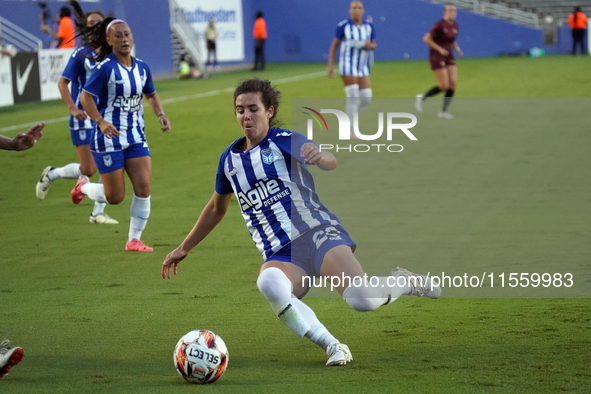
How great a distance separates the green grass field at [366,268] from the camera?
408 cm

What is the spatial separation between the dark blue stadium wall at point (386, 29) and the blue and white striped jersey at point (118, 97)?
109 ft

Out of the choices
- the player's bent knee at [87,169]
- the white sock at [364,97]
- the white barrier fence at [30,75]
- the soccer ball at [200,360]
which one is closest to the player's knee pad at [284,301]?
the soccer ball at [200,360]

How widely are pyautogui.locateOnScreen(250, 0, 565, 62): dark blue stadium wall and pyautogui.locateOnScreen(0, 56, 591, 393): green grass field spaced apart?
25.2m

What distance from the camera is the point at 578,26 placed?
3478 cm

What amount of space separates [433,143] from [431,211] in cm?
507

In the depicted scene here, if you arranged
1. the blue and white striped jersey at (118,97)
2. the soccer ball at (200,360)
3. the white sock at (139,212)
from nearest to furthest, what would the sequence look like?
the soccer ball at (200,360), the blue and white striped jersey at (118,97), the white sock at (139,212)

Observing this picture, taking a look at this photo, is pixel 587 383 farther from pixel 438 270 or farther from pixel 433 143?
pixel 433 143

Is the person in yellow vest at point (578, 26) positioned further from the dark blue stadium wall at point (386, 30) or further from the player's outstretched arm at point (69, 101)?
the player's outstretched arm at point (69, 101)

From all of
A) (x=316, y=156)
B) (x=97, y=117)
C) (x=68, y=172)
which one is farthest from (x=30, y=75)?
(x=316, y=156)

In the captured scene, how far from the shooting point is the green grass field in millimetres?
4082

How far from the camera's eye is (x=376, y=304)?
166 inches

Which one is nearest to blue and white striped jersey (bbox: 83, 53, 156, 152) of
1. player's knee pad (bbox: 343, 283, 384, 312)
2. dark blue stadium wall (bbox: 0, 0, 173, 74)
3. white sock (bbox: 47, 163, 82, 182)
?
white sock (bbox: 47, 163, 82, 182)

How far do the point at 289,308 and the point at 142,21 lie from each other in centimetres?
2883

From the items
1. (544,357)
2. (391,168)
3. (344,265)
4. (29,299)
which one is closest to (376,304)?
(344,265)
